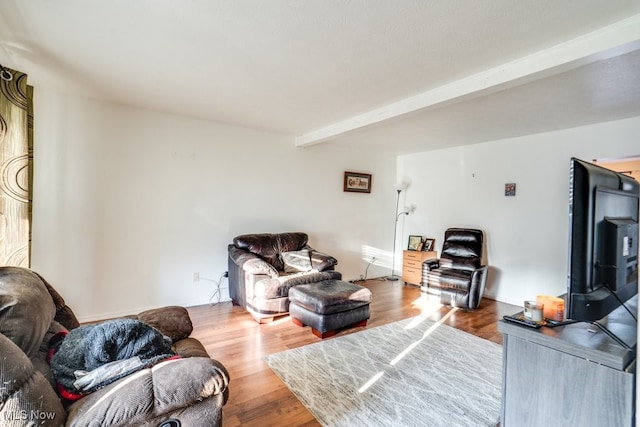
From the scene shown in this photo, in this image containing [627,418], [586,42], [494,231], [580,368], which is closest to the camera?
[627,418]

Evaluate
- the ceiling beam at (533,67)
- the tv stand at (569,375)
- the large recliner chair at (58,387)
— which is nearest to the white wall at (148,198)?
the ceiling beam at (533,67)

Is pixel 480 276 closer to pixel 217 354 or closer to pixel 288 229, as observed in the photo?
pixel 288 229

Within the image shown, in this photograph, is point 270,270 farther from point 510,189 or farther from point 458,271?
point 510,189

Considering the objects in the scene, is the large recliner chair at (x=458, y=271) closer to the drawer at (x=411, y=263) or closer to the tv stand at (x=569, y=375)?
the drawer at (x=411, y=263)

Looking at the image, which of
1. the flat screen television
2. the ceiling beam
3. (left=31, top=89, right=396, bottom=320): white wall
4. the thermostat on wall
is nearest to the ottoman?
(left=31, top=89, right=396, bottom=320): white wall

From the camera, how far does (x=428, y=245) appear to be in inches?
211

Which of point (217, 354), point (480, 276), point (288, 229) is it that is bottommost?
point (217, 354)

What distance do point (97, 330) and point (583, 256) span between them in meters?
1.90

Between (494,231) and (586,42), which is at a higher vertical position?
(586,42)

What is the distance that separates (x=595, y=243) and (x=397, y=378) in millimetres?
1743

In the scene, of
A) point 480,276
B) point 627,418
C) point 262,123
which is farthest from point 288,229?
point 627,418

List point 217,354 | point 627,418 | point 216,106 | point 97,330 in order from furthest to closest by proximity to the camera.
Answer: point 216,106
point 217,354
point 97,330
point 627,418

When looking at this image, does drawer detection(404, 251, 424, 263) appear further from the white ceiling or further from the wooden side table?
the white ceiling

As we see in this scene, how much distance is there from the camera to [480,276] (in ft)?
13.1
